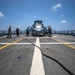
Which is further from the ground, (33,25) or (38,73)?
(33,25)

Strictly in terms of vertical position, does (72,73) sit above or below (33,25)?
below

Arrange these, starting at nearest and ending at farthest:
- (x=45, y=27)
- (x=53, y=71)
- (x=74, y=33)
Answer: (x=53, y=71) < (x=45, y=27) < (x=74, y=33)

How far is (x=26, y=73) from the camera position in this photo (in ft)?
12.6

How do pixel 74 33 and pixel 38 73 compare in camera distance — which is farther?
pixel 74 33

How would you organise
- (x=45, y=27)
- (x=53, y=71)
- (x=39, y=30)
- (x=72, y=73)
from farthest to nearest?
(x=45, y=27) < (x=39, y=30) < (x=53, y=71) < (x=72, y=73)

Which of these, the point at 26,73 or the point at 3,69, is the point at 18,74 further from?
the point at 3,69

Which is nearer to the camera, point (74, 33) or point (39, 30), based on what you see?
point (39, 30)

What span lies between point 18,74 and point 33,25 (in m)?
27.2

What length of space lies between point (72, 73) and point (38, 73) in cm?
96

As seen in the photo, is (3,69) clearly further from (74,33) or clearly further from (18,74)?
(74,33)

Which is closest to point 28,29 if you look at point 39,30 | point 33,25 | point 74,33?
point 33,25

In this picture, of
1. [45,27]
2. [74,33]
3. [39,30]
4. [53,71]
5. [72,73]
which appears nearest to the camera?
[72,73]

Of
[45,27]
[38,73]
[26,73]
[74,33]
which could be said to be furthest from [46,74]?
[74,33]

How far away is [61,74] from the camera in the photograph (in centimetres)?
376
